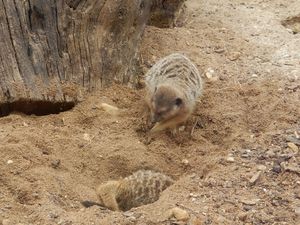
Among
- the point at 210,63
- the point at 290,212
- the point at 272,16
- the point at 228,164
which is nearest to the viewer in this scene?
the point at 290,212

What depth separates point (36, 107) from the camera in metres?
3.97

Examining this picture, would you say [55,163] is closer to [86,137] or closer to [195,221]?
[86,137]

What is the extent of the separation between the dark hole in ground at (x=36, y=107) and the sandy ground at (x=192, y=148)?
0.08m

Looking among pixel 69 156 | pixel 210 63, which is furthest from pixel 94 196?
pixel 210 63

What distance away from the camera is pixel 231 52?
491 cm

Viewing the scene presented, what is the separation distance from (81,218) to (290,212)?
3.30 feet

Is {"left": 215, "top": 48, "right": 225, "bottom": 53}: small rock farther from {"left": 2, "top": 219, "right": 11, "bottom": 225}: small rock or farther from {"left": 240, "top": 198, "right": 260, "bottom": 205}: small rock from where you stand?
{"left": 2, "top": 219, "right": 11, "bottom": 225}: small rock

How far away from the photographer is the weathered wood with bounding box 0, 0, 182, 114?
150 inches

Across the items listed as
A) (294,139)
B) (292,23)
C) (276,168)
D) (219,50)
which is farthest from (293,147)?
(292,23)

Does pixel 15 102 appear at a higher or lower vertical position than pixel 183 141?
higher

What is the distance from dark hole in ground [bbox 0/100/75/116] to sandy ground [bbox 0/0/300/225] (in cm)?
8

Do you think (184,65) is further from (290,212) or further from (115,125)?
(290,212)

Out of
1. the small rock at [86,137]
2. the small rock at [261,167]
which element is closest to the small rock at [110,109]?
the small rock at [86,137]

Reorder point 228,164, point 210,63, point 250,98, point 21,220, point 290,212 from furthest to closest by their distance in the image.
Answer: point 210,63 < point 250,98 < point 228,164 < point 290,212 < point 21,220
